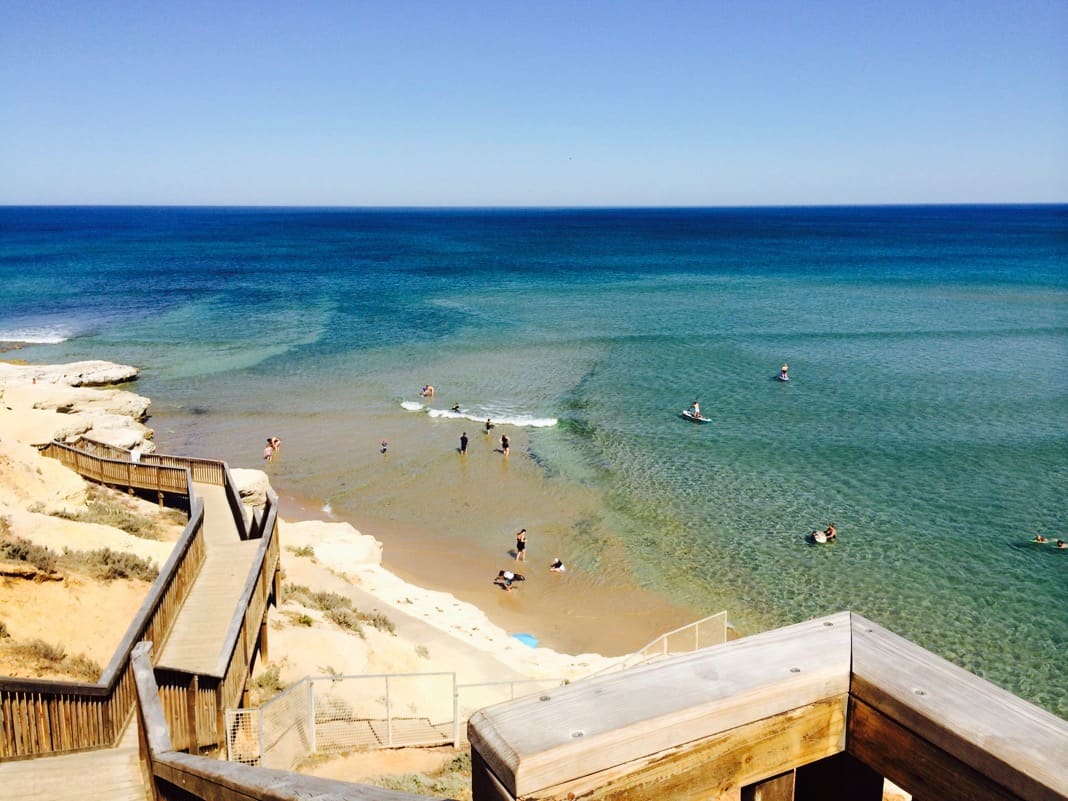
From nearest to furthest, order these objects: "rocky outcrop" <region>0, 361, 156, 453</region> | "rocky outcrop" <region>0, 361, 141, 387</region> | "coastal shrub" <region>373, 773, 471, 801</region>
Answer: "coastal shrub" <region>373, 773, 471, 801</region> → "rocky outcrop" <region>0, 361, 156, 453</region> → "rocky outcrop" <region>0, 361, 141, 387</region>

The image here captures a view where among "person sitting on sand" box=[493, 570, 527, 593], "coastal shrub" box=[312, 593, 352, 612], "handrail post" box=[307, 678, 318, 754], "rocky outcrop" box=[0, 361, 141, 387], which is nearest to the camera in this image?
"handrail post" box=[307, 678, 318, 754]

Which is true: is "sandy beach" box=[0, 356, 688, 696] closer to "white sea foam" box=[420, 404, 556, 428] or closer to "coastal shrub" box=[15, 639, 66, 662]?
"coastal shrub" box=[15, 639, 66, 662]

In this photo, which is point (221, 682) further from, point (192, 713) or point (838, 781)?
point (838, 781)

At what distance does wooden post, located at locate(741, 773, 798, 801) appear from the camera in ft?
5.46

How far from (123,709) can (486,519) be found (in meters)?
17.4

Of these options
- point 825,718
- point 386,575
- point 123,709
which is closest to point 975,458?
point 386,575

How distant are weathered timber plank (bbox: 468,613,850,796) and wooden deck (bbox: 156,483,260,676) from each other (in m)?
9.35

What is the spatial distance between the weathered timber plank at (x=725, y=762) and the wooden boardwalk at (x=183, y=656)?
7.67 meters

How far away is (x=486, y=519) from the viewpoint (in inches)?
1028

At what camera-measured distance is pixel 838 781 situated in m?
1.75

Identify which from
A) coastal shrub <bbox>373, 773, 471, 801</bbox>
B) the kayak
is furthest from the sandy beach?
the kayak

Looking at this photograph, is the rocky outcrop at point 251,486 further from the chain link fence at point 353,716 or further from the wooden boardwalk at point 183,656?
the chain link fence at point 353,716

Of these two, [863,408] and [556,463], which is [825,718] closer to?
[556,463]

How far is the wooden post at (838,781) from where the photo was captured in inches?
68.2
